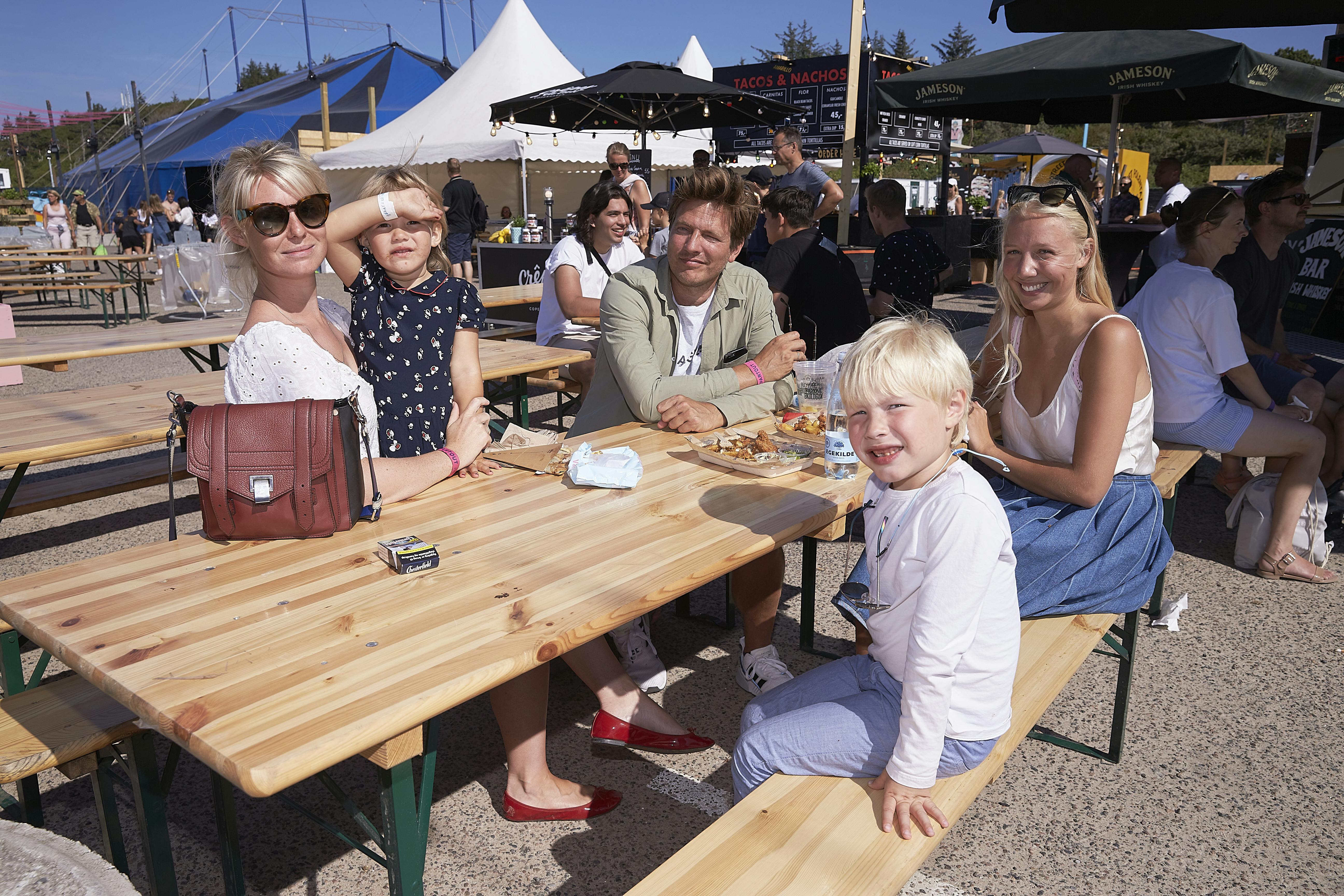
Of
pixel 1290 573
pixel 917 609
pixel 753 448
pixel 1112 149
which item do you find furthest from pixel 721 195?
pixel 1112 149

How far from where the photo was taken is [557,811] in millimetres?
2395

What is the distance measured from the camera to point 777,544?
2.02 m

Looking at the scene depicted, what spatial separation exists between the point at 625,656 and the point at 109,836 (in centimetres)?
161

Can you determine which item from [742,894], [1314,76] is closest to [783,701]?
[742,894]

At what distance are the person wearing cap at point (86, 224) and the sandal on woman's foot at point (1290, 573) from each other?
20.6 metres

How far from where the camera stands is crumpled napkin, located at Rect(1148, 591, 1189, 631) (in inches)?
141

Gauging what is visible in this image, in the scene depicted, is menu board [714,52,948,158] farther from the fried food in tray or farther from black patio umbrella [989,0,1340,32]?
the fried food in tray

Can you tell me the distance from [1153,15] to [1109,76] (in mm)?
2173

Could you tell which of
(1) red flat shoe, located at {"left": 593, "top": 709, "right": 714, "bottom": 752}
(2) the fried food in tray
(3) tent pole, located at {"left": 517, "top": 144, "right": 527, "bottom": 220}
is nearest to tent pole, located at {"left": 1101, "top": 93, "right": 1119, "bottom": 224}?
(2) the fried food in tray

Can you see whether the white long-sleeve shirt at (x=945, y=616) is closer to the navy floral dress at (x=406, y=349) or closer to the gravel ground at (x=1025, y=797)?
the gravel ground at (x=1025, y=797)

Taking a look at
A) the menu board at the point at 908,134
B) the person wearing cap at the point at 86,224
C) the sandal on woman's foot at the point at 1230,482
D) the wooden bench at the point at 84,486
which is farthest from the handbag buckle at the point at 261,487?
the person wearing cap at the point at 86,224

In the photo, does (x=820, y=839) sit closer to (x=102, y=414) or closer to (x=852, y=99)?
(x=102, y=414)

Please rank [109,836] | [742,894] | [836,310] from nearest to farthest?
[742,894], [109,836], [836,310]

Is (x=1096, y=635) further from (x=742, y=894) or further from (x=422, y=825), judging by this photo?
(x=422, y=825)
